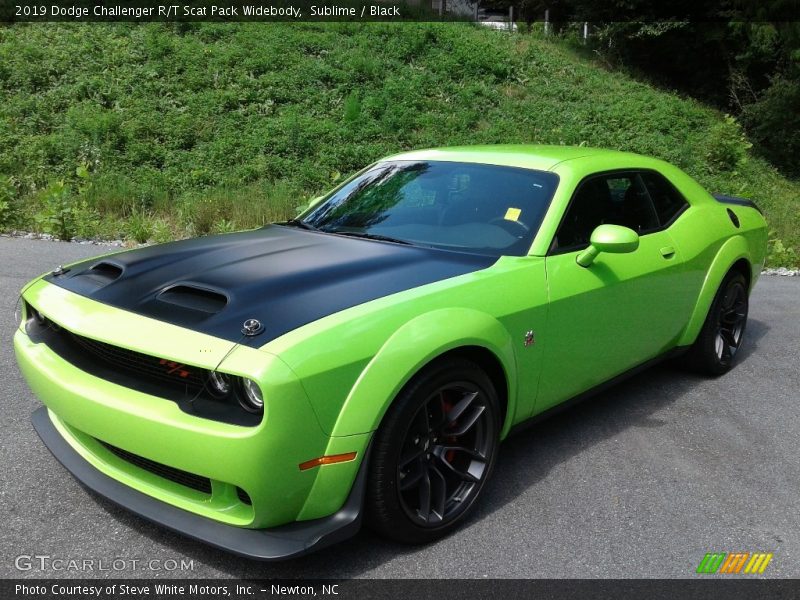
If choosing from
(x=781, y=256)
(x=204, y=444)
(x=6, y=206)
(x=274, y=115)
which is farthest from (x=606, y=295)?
(x=274, y=115)

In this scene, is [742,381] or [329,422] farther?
[742,381]

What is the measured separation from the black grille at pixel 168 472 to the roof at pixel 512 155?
2295 millimetres

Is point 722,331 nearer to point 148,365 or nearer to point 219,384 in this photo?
point 219,384

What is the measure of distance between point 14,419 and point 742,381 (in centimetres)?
442

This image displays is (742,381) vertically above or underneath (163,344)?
underneath

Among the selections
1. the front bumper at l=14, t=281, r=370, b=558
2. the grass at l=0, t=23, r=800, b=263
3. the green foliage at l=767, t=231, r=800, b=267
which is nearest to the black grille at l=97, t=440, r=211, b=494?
the front bumper at l=14, t=281, r=370, b=558

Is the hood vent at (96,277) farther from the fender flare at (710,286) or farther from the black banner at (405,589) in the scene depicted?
the fender flare at (710,286)

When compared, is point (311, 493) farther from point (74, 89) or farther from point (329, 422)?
point (74, 89)

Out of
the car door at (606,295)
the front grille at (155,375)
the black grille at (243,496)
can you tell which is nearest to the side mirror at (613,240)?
the car door at (606,295)

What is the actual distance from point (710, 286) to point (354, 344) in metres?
2.95

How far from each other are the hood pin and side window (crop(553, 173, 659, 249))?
1.60 m

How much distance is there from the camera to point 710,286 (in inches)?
178

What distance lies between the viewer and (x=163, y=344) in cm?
241

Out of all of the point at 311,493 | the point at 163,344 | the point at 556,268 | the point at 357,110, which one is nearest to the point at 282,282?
the point at 163,344
